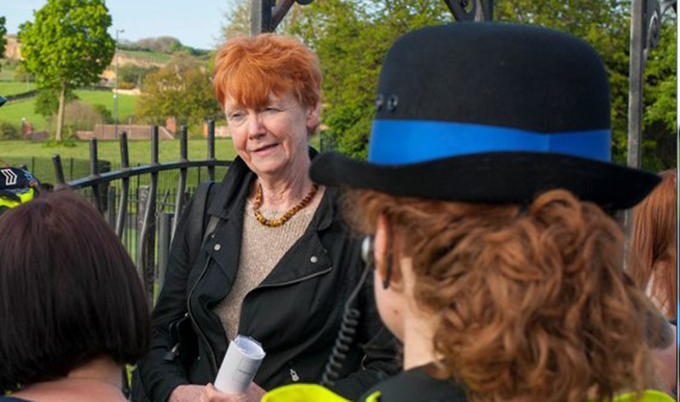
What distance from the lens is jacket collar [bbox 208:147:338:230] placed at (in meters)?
2.80

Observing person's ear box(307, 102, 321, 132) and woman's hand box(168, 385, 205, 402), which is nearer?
woman's hand box(168, 385, 205, 402)

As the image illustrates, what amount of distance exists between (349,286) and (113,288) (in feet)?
3.41

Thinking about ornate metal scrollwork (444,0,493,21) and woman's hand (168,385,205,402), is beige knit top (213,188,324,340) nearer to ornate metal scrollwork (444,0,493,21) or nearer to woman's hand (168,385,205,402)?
woman's hand (168,385,205,402)

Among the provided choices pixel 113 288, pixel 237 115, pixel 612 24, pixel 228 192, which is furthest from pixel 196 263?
pixel 612 24

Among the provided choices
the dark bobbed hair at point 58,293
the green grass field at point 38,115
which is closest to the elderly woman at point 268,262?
the dark bobbed hair at point 58,293

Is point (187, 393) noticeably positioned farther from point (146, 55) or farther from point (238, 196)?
point (146, 55)

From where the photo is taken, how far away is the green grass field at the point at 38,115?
58125 mm

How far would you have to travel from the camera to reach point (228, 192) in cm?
288

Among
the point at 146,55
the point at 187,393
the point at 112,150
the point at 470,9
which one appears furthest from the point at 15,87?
the point at 187,393

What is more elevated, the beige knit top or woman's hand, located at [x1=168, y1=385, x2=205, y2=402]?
the beige knit top

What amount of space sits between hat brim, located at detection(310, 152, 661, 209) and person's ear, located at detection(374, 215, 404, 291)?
6 cm

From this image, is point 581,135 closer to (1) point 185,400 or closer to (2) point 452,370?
(2) point 452,370

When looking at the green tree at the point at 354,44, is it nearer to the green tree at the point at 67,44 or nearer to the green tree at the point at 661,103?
the green tree at the point at 661,103

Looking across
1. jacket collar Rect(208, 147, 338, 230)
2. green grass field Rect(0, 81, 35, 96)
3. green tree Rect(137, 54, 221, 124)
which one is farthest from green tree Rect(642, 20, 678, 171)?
green grass field Rect(0, 81, 35, 96)
